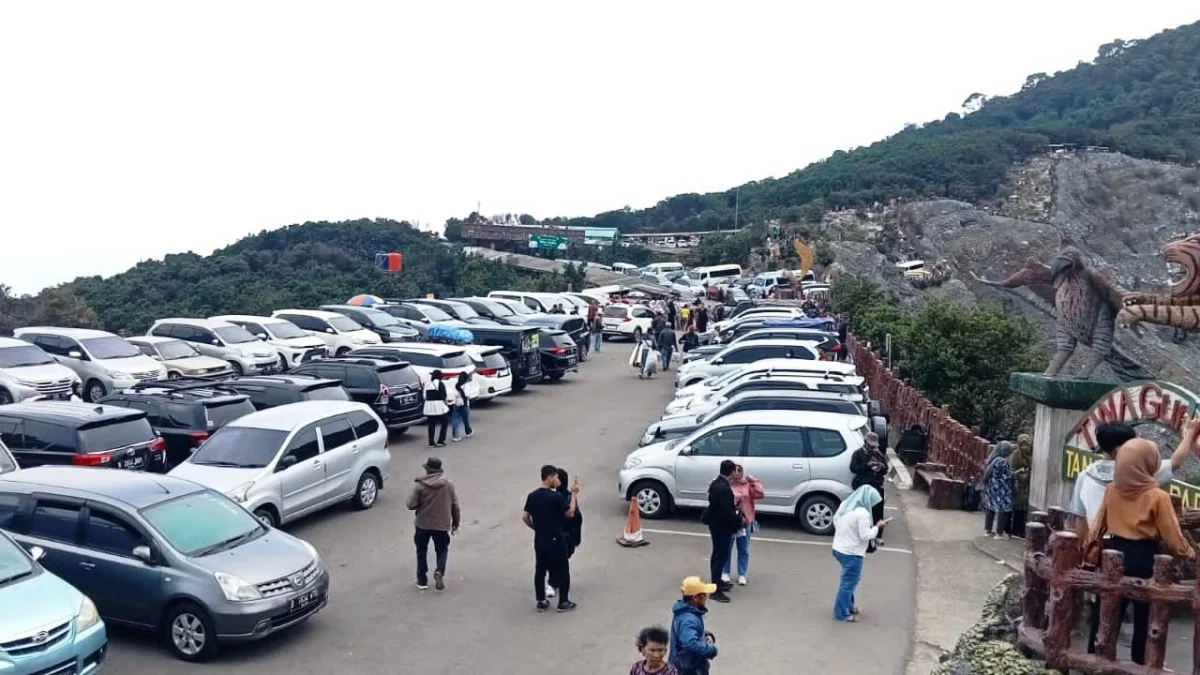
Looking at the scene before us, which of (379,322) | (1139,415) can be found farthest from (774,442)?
(379,322)

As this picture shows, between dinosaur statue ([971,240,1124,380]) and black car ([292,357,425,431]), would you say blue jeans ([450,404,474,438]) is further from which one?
dinosaur statue ([971,240,1124,380])

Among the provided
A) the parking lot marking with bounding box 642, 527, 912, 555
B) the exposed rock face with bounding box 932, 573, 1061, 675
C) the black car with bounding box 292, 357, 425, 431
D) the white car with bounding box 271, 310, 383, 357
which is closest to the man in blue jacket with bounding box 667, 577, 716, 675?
the exposed rock face with bounding box 932, 573, 1061, 675

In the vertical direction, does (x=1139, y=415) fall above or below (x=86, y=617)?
above

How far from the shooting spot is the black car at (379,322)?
95.1 ft

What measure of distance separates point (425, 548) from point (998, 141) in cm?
10623

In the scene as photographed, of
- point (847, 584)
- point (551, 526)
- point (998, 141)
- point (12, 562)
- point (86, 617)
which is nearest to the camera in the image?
point (86, 617)

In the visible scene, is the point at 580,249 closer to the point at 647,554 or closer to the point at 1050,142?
the point at 1050,142

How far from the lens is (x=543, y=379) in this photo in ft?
90.6

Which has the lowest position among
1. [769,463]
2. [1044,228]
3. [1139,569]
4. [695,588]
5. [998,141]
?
[769,463]

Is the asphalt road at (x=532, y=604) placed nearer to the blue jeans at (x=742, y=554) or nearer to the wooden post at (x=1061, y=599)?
the blue jeans at (x=742, y=554)

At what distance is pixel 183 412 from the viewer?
1551 cm

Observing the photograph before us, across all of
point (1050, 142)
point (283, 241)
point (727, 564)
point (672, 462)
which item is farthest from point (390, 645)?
→ point (1050, 142)

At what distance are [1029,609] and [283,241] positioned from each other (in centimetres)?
7667

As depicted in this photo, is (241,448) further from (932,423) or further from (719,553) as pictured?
(932,423)
